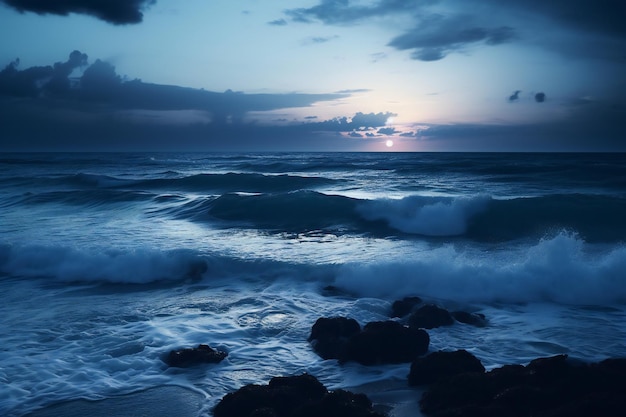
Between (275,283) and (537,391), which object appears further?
(275,283)

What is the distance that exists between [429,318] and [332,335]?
1343mm

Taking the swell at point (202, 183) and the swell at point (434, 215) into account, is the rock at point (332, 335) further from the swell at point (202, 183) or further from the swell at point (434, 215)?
the swell at point (202, 183)

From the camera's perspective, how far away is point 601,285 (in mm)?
8039

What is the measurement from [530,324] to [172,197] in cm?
1729

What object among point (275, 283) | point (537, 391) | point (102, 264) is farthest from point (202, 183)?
point (537, 391)

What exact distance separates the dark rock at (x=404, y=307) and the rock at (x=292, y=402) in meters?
2.79

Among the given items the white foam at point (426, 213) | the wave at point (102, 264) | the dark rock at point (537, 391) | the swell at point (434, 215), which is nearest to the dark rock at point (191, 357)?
the dark rock at point (537, 391)

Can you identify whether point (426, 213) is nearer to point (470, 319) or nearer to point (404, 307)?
point (404, 307)

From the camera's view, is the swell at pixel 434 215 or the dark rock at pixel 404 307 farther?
the swell at pixel 434 215

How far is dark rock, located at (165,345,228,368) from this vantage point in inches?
206

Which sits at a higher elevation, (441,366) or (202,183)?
(202,183)

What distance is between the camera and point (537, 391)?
3824mm

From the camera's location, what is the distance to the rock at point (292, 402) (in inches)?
150

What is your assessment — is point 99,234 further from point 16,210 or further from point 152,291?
point 16,210
